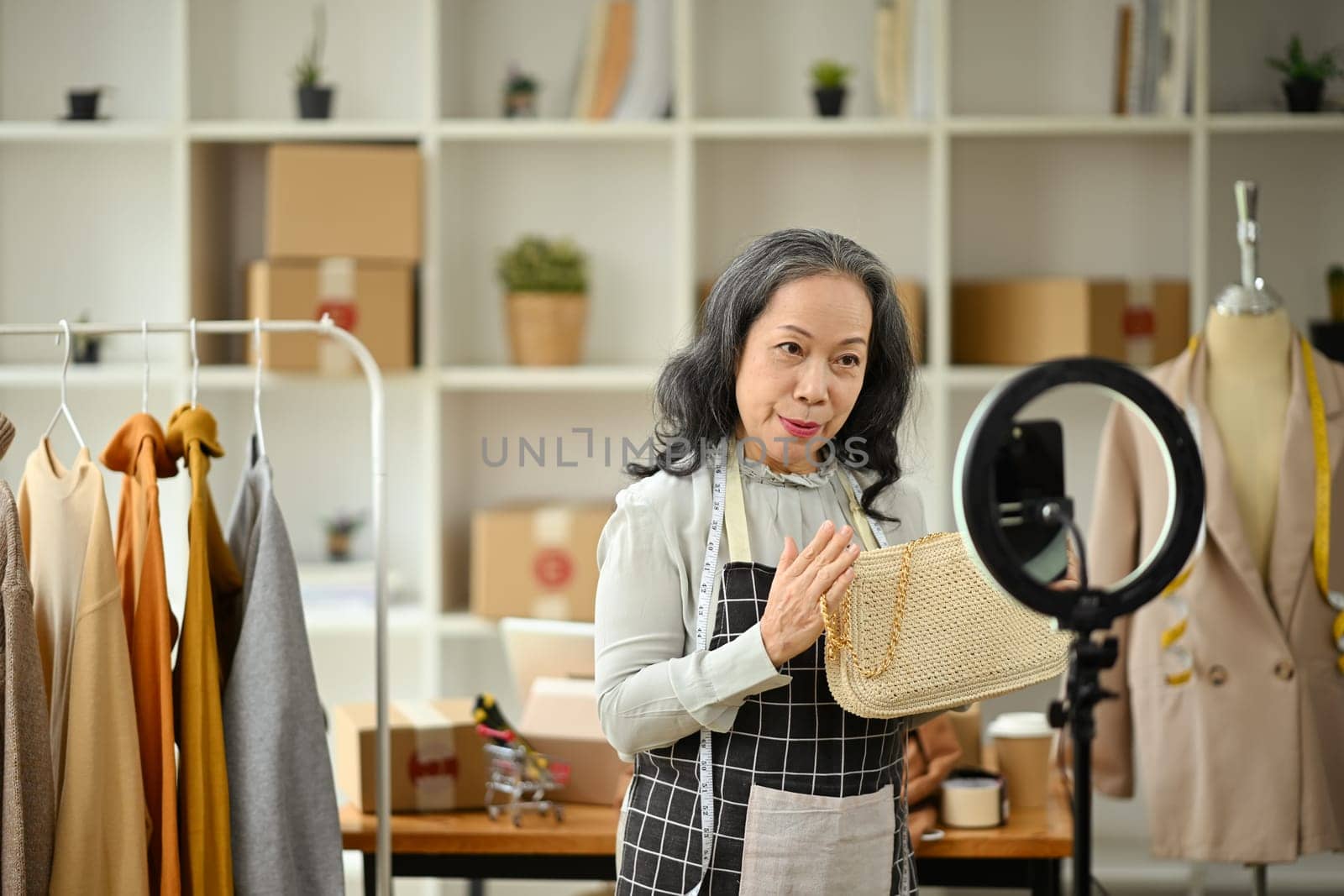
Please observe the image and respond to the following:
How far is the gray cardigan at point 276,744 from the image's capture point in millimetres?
1664

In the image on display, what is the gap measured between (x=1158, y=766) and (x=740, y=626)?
4.24ft

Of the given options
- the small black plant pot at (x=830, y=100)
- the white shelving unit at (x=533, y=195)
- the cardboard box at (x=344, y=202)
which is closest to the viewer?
the cardboard box at (x=344, y=202)

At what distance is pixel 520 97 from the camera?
3.30 meters

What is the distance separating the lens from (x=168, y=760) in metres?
1.64

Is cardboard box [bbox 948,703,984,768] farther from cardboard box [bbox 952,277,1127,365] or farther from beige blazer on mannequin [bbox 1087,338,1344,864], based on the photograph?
cardboard box [bbox 952,277,1127,365]

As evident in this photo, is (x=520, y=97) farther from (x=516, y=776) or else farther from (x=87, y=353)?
(x=516, y=776)

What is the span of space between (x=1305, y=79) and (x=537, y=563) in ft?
7.08

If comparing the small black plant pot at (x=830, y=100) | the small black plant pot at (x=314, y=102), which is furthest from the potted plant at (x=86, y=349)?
the small black plant pot at (x=830, y=100)

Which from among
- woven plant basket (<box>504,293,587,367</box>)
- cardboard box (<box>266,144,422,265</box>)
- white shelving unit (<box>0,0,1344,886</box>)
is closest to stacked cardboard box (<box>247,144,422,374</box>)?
cardboard box (<box>266,144,422,265</box>)

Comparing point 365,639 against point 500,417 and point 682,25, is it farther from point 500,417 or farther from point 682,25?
point 682,25

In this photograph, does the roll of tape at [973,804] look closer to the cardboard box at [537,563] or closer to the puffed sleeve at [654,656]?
the puffed sleeve at [654,656]

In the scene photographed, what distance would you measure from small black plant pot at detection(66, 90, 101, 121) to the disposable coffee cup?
2.60 meters

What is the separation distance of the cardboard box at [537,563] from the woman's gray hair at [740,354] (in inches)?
A: 61.9

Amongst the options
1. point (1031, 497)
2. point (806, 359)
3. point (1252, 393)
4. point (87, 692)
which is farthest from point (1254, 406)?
point (87, 692)
